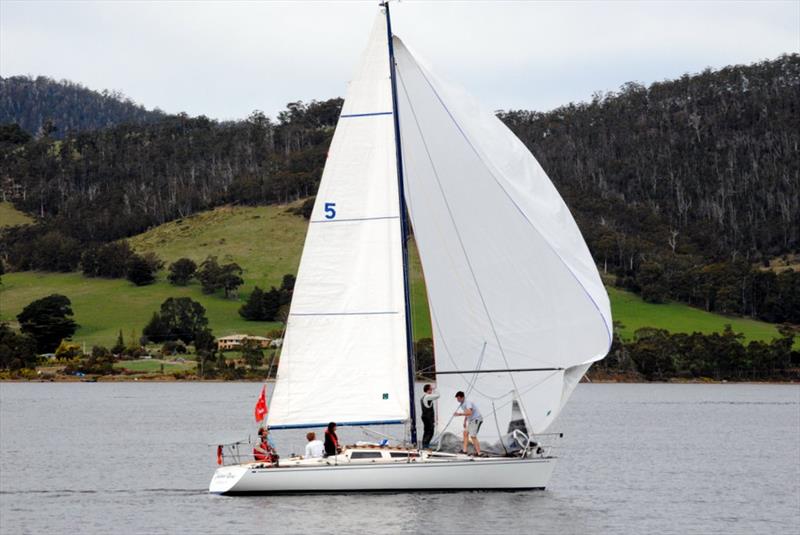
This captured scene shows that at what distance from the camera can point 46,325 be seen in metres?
151

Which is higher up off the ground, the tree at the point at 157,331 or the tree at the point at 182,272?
the tree at the point at 182,272

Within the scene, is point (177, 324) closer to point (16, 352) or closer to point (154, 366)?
point (154, 366)

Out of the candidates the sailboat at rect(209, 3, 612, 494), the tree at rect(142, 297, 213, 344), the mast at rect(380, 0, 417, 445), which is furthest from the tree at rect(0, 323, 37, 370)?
the mast at rect(380, 0, 417, 445)

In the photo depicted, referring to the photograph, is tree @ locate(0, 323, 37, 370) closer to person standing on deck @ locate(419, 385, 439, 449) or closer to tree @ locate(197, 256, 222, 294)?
tree @ locate(197, 256, 222, 294)

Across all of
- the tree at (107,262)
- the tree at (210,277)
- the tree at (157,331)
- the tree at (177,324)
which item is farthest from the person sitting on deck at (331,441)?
the tree at (107,262)

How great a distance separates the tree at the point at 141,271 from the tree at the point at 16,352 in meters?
39.3

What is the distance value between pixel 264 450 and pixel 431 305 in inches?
221

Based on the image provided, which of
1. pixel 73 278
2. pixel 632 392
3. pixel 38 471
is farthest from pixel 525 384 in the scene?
pixel 73 278

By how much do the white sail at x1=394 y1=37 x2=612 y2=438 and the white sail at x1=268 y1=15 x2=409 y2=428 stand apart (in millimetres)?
1105

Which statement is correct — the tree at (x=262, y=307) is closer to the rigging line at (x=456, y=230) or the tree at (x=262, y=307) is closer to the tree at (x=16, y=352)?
the tree at (x=16, y=352)

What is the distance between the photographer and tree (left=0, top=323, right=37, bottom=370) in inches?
5433

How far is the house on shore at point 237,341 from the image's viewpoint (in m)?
142

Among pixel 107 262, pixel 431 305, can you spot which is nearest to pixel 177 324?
pixel 107 262

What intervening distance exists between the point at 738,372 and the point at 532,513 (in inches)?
4316
